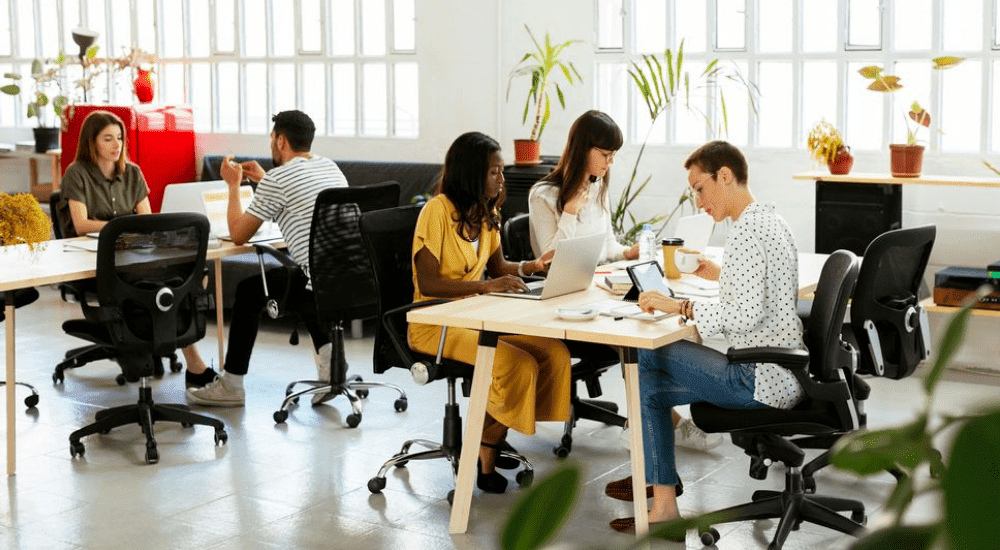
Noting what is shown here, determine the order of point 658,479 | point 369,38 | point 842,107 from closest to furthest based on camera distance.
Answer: point 658,479, point 842,107, point 369,38

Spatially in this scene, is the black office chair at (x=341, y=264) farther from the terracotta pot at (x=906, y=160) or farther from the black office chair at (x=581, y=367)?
the terracotta pot at (x=906, y=160)

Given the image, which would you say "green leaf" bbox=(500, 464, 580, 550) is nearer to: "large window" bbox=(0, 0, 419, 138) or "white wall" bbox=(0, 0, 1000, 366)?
"white wall" bbox=(0, 0, 1000, 366)

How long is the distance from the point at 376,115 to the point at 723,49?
259cm

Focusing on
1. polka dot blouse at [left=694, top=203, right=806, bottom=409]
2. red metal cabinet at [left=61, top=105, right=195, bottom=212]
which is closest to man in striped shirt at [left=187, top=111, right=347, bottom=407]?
polka dot blouse at [left=694, top=203, right=806, bottom=409]

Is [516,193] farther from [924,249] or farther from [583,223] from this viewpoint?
[924,249]

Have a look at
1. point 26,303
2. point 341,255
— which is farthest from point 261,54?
point 341,255

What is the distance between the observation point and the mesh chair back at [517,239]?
15.8ft

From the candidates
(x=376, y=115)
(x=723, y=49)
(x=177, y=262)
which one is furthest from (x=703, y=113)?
(x=177, y=262)

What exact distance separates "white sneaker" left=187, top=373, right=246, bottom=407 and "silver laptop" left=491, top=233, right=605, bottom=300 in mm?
1854

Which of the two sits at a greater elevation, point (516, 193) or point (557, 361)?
point (516, 193)

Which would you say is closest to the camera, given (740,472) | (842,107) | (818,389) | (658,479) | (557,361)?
(818,389)

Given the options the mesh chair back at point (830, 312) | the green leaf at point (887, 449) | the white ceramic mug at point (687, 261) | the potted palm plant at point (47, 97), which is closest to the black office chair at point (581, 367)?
the white ceramic mug at point (687, 261)

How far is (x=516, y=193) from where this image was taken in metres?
6.94

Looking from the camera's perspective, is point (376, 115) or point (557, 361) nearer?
point (557, 361)
